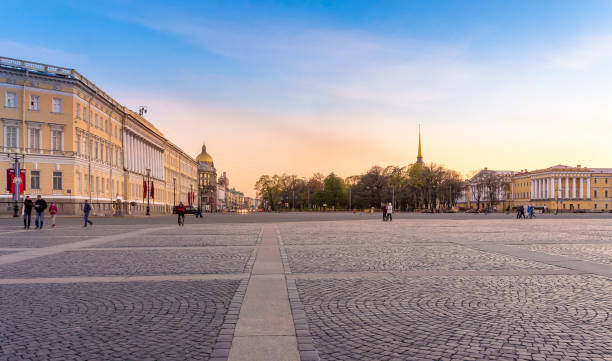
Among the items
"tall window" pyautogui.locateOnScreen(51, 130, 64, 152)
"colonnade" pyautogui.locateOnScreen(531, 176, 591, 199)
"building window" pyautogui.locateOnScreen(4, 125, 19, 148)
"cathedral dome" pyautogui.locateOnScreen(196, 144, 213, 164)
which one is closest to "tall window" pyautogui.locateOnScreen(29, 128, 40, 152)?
"building window" pyautogui.locateOnScreen(4, 125, 19, 148)

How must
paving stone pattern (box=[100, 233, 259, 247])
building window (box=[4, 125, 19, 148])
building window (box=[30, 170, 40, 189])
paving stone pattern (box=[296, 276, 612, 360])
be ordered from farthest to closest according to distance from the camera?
building window (box=[30, 170, 40, 189]) → building window (box=[4, 125, 19, 148]) → paving stone pattern (box=[100, 233, 259, 247]) → paving stone pattern (box=[296, 276, 612, 360])

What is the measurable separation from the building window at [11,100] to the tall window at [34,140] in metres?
2.98

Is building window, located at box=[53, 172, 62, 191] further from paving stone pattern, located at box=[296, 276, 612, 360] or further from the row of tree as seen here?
the row of tree

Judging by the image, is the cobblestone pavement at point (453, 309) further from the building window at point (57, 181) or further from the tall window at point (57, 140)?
the tall window at point (57, 140)

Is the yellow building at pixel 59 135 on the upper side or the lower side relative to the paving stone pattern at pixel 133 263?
upper

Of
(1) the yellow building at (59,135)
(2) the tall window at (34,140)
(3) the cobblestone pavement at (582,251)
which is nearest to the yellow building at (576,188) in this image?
(1) the yellow building at (59,135)

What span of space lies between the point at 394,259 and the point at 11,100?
5002cm

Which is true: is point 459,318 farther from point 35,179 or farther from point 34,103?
point 34,103

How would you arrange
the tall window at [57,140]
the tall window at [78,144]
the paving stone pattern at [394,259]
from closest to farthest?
the paving stone pattern at [394,259], the tall window at [57,140], the tall window at [78,144]

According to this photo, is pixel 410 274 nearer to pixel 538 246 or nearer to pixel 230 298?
pixel 230 298

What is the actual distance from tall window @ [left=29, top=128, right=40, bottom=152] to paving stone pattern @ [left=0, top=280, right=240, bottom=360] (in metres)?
47.4

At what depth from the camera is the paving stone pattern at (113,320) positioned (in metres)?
4.68

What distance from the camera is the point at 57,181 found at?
49719 millimetres

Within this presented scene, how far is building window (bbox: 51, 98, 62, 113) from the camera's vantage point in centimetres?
4978
